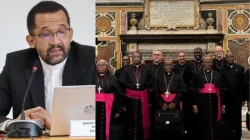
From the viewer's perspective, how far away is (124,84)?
8.50ft

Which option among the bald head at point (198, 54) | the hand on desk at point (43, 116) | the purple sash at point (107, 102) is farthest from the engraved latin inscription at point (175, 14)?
the hand on desk at point (43, 116)

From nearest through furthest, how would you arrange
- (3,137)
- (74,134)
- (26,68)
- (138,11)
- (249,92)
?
(3,137) → (74,134) → (26,68) → (249,92) → (138,11)

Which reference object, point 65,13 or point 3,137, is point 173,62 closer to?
point 65,13

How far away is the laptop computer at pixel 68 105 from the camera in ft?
4.91

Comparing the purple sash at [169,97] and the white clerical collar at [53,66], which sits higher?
the white clerical collar at [53,66]

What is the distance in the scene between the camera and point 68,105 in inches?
59.4

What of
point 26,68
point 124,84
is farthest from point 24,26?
point 124,84

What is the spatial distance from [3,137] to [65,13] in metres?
0.74

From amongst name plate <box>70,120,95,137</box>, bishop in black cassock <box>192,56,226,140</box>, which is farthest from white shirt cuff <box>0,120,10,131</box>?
bishop in black cassock <box>192,56,226,140</box>

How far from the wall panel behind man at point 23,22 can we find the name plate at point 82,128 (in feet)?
1.65

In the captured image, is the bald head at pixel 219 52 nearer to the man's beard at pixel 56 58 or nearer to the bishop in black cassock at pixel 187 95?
the bishop in black cassock at pixel 187 95

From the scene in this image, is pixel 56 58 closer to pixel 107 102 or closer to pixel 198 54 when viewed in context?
pixel 107 102

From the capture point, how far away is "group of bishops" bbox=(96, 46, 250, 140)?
248cm

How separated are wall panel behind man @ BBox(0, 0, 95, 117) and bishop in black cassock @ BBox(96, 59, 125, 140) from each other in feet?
1.86
